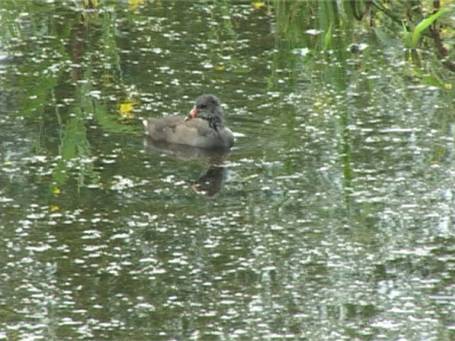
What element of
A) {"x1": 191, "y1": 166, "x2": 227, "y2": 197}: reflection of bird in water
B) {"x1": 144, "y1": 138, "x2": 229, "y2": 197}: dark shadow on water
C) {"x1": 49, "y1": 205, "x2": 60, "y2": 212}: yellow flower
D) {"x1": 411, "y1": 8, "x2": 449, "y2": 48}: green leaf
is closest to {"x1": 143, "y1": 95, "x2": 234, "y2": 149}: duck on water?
{"x1": 144, "y1": 138, "x2": 229, "y2": 197}: dark shadow on water

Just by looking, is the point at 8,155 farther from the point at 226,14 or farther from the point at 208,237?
the point at 226,14

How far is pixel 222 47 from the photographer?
12273 millimetres

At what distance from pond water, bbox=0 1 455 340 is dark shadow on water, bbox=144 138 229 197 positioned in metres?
0.03

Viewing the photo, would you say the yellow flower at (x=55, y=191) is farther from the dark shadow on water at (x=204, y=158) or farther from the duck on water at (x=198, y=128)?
the duck on water at (x=198, y=128)

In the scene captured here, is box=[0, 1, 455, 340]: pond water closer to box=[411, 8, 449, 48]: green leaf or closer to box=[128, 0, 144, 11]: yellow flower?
box=[128, 0, 144, 11]: yellow flower

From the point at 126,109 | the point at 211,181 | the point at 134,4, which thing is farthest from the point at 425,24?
the point at 134,4

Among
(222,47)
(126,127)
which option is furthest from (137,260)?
(222,47)

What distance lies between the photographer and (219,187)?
9.23 m

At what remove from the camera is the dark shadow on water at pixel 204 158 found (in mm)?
9297

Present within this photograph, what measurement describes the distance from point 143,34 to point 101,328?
19.6 ft

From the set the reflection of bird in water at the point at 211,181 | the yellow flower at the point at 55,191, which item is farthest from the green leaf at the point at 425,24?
the yellow flower at the point at 55,191

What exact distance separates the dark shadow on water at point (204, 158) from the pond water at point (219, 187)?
27 mm

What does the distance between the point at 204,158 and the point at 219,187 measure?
990 mm

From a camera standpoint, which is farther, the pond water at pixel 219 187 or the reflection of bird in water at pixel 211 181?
the reflection of bird in water at pixel 211 181
